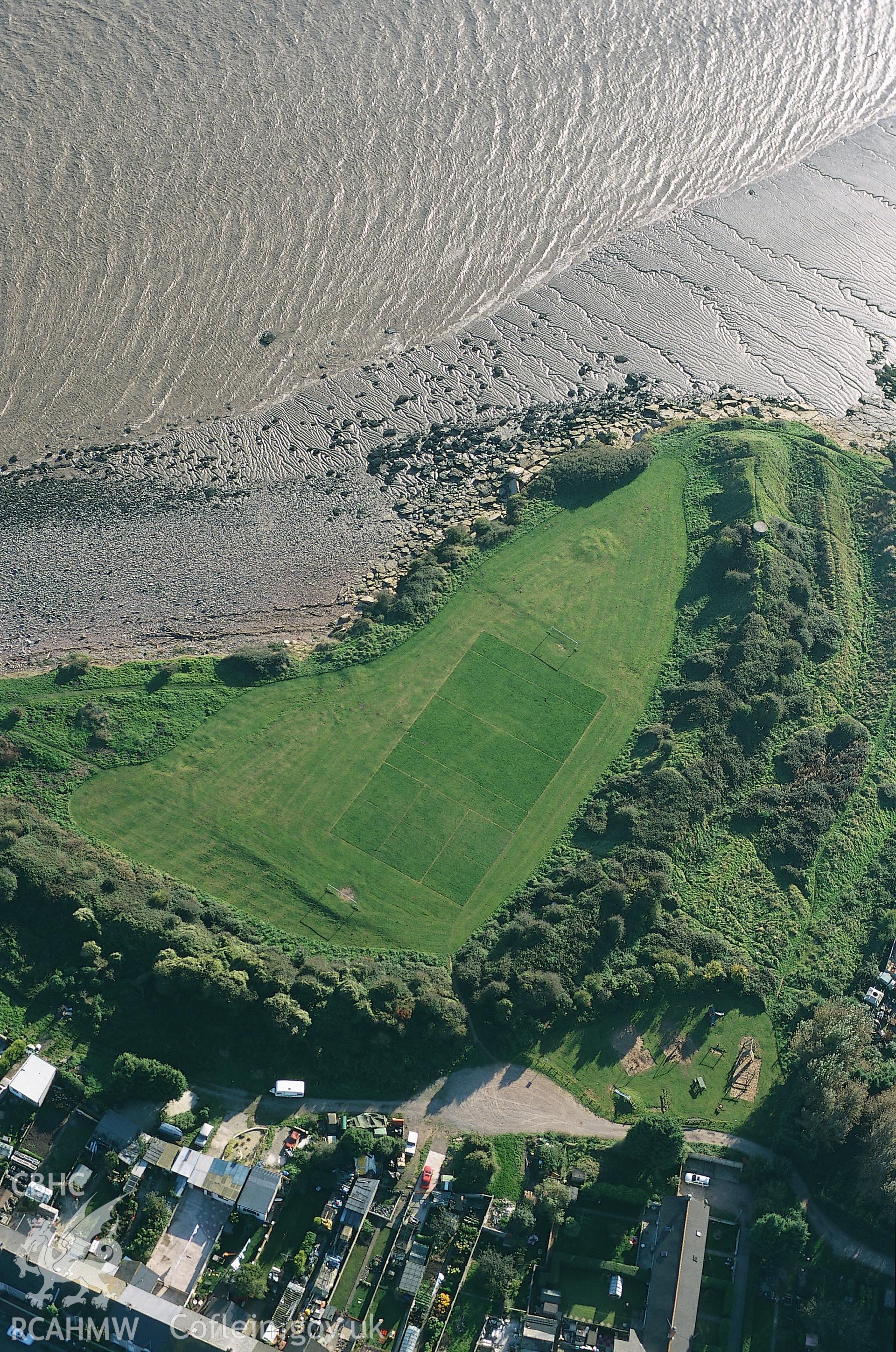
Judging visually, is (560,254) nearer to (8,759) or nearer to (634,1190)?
(8,759)

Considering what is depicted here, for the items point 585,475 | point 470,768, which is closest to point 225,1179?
point 470,768

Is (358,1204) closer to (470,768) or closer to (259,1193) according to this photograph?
(259,1193)

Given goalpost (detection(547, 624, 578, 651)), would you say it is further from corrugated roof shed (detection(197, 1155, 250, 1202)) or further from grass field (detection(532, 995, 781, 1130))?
corrugated roof shed (detection(197, 1155, 250, 1202))

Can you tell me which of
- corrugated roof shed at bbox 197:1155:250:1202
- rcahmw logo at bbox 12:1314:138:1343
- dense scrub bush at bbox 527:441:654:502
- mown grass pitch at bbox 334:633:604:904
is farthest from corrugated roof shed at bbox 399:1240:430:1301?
dense scrub bush at bbox 527:441:654:502

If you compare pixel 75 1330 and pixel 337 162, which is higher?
pixel 337 162

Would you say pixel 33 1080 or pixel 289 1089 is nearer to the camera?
pixel 33 1080

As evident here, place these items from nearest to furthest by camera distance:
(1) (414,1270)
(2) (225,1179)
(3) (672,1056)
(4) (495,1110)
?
(1) (414,1270) < (2) (225,1179) < (4) (495,1110) < (3) (672,1056)

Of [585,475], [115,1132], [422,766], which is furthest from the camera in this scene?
[585,475]

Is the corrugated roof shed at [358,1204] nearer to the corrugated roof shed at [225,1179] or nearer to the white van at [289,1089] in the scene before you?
the corrugated roof shed at [225,1179]
